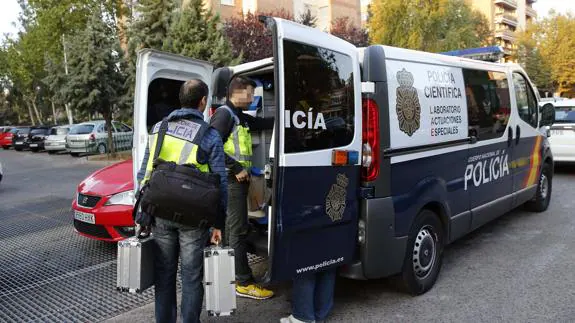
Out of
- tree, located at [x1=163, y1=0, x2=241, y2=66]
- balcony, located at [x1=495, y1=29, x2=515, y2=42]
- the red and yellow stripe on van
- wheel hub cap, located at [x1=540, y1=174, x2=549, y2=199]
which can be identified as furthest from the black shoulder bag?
balcony, located at [x1=495, y1=29, x2=515, y2=42]

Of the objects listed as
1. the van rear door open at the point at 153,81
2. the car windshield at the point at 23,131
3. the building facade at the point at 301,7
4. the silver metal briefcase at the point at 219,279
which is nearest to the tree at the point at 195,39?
the building facade at the point at 301,7

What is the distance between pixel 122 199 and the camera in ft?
17.9

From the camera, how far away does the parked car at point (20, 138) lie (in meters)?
26.5

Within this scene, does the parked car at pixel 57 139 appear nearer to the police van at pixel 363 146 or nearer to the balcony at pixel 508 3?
the police van at pixel 363 146

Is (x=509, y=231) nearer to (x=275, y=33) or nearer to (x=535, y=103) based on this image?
(x=535, y=103)

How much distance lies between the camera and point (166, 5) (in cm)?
1728

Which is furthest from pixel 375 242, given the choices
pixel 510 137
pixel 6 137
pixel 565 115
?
pixel 6 137

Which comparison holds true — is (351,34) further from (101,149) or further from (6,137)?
(6,137)

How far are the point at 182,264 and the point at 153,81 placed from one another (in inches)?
89.8

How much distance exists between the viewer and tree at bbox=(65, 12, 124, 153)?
57.9 feet

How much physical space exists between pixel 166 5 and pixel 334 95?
15.5 meters

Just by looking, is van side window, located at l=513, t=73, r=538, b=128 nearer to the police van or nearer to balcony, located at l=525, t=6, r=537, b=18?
the police van

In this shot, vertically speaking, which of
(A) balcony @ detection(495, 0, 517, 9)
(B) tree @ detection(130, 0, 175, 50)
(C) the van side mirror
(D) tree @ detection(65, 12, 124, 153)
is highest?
(A) balcony @ detection(495, 0, 517, 9)

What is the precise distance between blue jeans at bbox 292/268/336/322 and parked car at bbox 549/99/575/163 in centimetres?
861
